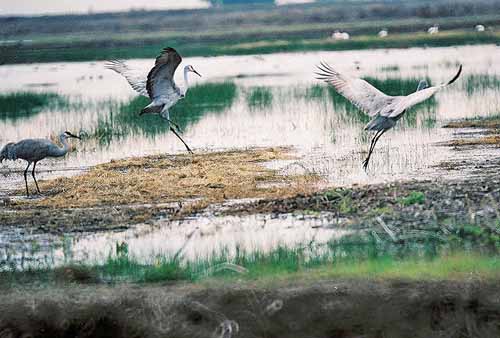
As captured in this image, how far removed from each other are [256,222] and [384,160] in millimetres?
1089

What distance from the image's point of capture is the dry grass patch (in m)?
5.78

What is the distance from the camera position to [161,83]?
6414 mm

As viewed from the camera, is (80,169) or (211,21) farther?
(211,21)

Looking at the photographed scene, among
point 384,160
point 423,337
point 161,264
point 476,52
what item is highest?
point 476,52

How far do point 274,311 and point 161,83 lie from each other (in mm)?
2091

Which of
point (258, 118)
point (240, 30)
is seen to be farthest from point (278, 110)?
point (240, 30)

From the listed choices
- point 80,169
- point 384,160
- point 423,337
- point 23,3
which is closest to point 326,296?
point 423,337

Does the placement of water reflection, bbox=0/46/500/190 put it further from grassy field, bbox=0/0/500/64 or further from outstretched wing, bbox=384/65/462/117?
outstretched wing, bbox=384/65/462/117

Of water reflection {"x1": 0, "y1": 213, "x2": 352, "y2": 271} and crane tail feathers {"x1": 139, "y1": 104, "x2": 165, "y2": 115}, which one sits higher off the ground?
crane tail feathers {"x1": 139, "y1": 104, "x2": 165, "y2": 115}

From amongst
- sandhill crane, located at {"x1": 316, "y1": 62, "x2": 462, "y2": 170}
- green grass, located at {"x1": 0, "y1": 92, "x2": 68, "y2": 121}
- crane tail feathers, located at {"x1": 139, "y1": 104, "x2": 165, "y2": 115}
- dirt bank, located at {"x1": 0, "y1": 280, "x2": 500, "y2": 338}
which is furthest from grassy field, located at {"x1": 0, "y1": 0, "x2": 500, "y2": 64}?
dirt bank, located at {"x1": 0, "y1": 280, "x2": 500, "y2": 338}

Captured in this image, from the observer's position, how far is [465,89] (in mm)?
7469

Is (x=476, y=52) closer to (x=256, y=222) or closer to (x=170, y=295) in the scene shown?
(x=256, y=222)

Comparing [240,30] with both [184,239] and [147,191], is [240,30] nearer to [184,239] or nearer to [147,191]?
[147,191]

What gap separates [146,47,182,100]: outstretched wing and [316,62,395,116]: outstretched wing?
0.91 metres
